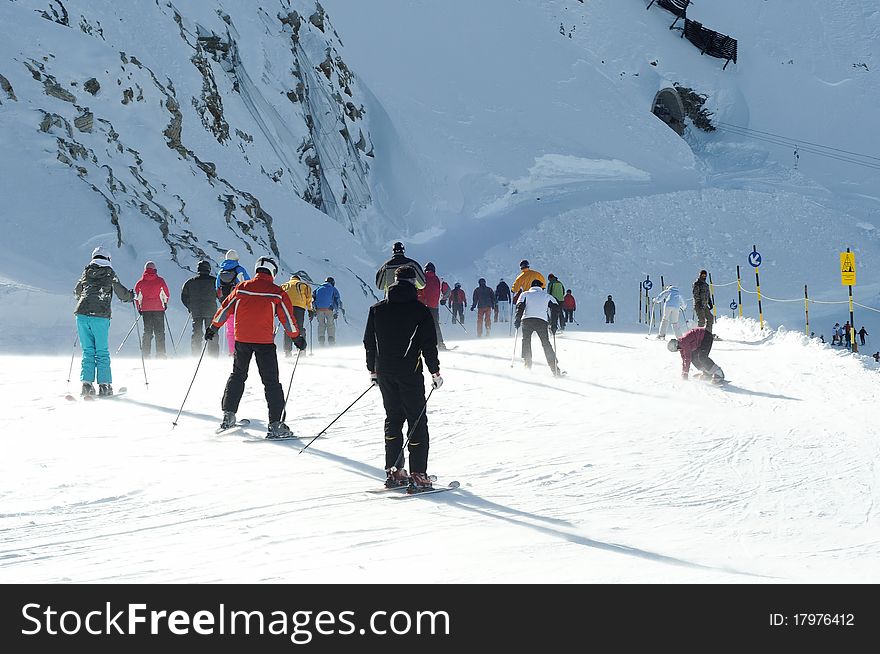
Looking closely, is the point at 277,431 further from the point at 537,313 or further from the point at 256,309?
the point at 537,313

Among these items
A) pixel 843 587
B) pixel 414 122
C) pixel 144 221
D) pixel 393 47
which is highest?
pixel 393 47

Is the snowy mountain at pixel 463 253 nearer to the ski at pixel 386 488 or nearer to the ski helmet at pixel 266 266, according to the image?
the ski at pixel 386 488

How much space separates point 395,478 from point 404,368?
86 centimetres

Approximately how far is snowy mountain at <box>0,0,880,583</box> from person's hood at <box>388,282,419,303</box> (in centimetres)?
151

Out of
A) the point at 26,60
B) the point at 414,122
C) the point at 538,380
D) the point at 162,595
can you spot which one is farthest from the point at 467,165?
the point at 162,595

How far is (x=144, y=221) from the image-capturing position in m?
21.9

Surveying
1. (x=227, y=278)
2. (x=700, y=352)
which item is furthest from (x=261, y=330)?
(x=700, y=352)

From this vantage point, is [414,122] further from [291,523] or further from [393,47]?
[291,523]

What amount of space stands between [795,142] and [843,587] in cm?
6453

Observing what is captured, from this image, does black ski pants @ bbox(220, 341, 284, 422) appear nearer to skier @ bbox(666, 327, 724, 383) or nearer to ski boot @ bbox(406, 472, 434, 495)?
ski boot @ bbox(406, 472, 434, 495)

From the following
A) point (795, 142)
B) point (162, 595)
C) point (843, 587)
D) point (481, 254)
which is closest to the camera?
point (162, 595)

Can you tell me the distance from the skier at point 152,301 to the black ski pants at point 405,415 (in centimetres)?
849

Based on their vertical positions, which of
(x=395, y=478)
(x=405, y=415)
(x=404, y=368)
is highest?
(x=404, y=368)

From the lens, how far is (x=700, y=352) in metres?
12.8
